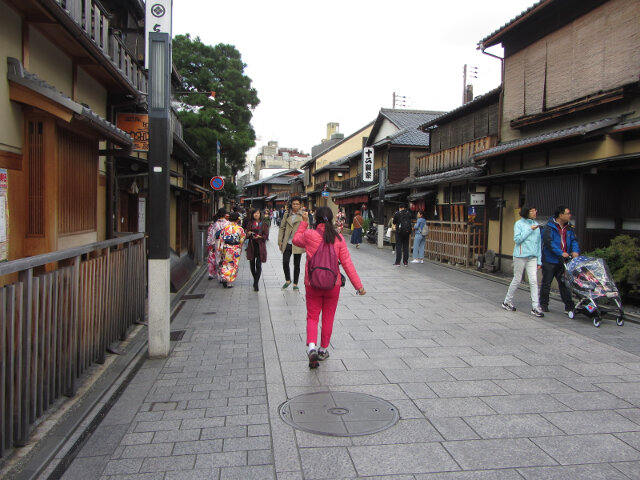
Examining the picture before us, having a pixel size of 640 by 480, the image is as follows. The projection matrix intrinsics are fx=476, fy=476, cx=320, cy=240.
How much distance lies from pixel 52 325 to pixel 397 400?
3.11 meters

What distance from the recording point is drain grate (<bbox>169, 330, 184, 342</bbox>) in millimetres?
6680

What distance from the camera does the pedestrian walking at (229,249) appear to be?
11094 millimetres

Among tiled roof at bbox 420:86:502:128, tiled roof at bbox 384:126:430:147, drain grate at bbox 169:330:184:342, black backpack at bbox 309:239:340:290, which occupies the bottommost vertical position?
drain grate at bbox 169:330:184:342

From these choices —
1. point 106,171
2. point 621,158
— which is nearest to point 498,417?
point 621,158

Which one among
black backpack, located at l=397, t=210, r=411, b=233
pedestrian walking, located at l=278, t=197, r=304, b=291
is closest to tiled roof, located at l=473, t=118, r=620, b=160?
black backpack, located at l=397, t=210, r=411, b=233

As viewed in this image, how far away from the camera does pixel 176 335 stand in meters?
6.91

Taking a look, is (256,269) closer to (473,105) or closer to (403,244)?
(403,244)

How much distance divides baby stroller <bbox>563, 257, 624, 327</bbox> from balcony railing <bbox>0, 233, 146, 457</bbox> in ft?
23.2

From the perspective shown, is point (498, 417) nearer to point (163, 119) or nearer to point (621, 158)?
point (163, 119)

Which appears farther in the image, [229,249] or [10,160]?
[229,249]

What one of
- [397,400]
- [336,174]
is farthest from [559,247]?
[336,174]

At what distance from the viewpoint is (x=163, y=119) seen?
5.73 meters

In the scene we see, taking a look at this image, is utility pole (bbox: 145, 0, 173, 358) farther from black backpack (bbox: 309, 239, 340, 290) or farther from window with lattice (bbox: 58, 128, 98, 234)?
black backpack (bbox: 309, 239, 340, 290)

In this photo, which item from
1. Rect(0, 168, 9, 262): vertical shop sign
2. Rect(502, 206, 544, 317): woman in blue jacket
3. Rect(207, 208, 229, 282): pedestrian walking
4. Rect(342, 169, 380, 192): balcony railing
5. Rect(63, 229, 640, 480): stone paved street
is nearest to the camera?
Rect(63, 229, 640, 480): stone paved street
